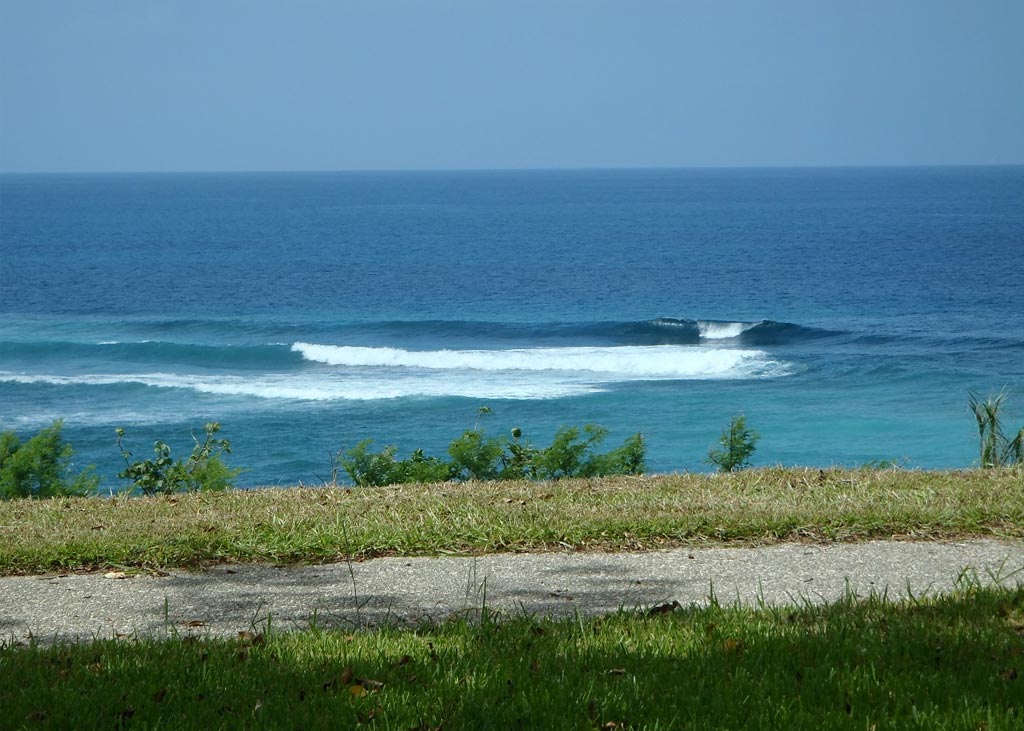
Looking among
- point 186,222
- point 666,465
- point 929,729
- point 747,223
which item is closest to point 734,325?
point 666,465

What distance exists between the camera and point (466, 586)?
5.71 metres

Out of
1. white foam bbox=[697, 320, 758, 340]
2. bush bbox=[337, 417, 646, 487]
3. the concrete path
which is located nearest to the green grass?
the concrete path

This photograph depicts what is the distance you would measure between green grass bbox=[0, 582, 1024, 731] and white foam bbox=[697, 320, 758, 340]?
111 feet

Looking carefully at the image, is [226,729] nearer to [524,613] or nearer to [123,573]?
[524,613]

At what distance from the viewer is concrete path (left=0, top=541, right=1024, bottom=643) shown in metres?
5.27

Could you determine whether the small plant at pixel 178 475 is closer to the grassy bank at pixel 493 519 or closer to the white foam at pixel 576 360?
the grassy bank at pixel 493 519

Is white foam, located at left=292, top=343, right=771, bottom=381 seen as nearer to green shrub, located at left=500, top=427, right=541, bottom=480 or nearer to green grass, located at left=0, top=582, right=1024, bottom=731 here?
green shrub, located at left=500, top=427, right=541, bottom=480

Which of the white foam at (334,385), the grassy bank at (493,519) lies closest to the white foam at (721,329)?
the white foam at (334,385)

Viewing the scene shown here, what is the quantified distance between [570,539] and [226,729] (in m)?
2.95

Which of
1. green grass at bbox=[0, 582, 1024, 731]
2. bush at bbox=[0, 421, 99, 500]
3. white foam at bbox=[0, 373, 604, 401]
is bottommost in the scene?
white foam at bbox=[0, 373, 604, 401]

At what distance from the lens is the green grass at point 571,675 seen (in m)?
3.82

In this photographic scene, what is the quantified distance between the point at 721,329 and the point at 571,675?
117ft

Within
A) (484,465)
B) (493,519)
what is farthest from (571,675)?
(484,465)

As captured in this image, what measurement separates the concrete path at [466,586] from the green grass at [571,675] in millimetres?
382
